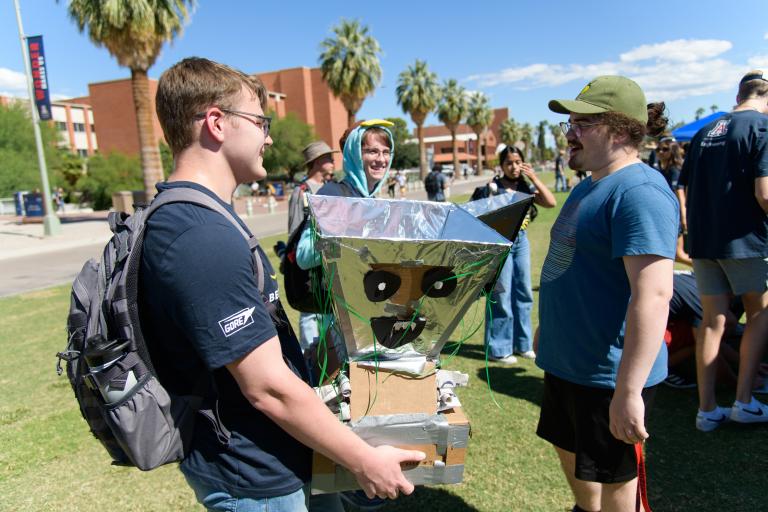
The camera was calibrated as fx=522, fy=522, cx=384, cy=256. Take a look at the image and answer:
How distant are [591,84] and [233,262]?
4.86 ft

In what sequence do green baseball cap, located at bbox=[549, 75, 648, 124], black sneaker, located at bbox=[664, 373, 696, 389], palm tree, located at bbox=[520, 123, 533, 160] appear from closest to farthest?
green baseball cap, located at bbox=[549, 75, 648, 124] < black sneaker, located at bbox=[664, 373, 696, 389] < palm tree, located at bbox=[520, 123, 533, 160]

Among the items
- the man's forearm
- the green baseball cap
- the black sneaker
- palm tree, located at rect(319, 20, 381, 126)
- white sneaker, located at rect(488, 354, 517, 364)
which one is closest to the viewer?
the man's forearm

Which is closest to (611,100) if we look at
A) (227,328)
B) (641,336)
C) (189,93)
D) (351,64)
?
(641,336)

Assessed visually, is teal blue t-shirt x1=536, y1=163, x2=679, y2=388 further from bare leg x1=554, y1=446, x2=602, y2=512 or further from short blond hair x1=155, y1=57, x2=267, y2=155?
short blond hair x1=155, y1=57, x2=267, y2=155

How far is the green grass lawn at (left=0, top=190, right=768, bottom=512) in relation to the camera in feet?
8.95

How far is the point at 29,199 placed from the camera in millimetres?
25938

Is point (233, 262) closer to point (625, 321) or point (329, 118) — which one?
point (625, 321)

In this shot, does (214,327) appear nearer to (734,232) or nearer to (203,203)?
(203,203)

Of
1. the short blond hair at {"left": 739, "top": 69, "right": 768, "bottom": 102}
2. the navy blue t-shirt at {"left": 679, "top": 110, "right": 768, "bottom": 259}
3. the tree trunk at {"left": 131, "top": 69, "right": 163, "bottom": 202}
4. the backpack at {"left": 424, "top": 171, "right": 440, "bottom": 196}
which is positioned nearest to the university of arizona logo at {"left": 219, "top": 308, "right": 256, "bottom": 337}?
the navy blue t-shirt at {"left": 679, "top": 110, "right": 768, "bottom": 259}

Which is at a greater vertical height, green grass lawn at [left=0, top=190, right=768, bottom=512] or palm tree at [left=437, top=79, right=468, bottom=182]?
palm tree at [left=437, top=79, right=468, bottom=182]

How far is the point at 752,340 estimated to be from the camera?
10.3 feet

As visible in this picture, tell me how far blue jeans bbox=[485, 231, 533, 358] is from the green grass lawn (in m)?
0.31

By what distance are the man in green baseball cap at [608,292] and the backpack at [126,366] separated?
1178 mm

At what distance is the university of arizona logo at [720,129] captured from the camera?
309 cm
